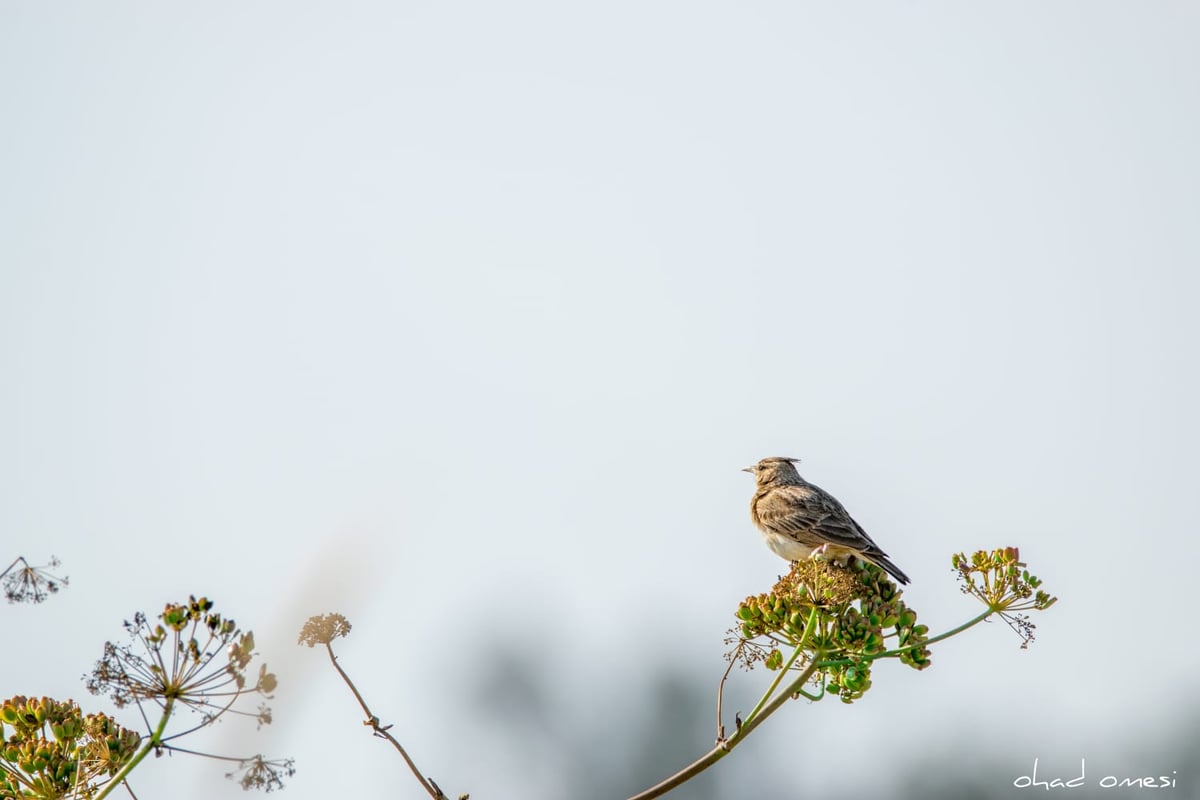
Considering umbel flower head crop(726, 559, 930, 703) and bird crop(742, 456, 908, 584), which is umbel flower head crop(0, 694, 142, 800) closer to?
umbel flower head crop(726, 559, 930, 703)

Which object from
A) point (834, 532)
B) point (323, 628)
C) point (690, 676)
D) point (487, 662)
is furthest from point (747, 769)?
point (323, 628)

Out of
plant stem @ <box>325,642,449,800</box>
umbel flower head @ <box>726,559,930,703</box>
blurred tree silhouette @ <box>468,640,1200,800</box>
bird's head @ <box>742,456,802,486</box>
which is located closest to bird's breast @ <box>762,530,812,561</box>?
bird's head @ <box>742,456,802,486</box>

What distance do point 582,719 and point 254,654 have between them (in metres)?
86.5

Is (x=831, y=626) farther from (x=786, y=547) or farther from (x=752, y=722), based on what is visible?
(x=786, y=547)

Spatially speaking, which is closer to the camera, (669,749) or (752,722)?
(752,722)

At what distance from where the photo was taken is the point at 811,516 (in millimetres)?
10906

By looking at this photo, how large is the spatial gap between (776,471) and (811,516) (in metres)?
2.28

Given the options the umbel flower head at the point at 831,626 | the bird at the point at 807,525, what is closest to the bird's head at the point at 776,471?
the bird at the point at 807,525

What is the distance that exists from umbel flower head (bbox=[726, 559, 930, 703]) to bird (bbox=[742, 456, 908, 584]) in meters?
2.63

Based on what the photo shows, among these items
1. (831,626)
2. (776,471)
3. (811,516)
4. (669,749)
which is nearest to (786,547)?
(811,516)

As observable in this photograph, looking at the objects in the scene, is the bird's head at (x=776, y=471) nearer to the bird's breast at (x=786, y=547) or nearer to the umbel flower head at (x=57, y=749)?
the bird's breast at (x=786, y=547)

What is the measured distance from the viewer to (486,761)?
266 ft

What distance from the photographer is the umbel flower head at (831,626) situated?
5.94 m

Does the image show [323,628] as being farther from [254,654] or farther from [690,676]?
[690,676]
